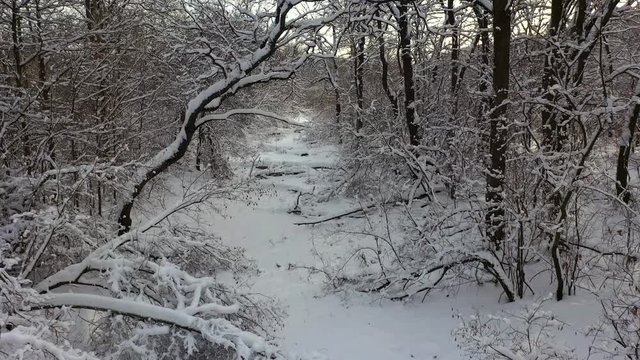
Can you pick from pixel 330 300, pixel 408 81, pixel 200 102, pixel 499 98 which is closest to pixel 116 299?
pixel 330 300

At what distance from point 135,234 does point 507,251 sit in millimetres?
5665

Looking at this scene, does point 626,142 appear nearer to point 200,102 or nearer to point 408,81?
point 408,81

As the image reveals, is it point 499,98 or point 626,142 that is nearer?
point 626,142

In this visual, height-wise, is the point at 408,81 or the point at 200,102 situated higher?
the point at 408,81

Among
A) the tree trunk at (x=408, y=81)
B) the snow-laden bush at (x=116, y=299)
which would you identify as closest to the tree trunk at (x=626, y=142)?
the tree trunk at (x=408, y=81)

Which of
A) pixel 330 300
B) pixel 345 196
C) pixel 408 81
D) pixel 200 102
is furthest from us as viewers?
pixel 345 196

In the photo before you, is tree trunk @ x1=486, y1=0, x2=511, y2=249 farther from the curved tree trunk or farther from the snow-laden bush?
the curved tree trunk

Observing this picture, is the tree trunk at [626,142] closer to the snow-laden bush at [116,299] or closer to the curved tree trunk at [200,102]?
the snow-laden bush at [116,299]

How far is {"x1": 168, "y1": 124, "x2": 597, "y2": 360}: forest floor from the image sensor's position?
7488mm

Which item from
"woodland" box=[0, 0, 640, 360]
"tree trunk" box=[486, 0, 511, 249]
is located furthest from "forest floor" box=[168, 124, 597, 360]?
"tree trunk" box=[486, 0, 511, 249]

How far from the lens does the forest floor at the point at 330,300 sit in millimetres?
7488

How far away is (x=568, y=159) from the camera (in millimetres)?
6828

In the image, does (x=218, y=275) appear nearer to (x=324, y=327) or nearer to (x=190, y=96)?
(x=324, y=327)

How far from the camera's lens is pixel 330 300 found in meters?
9.75
